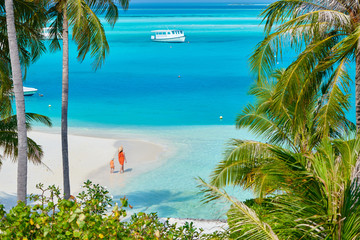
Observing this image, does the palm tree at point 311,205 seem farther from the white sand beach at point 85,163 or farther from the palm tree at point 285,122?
the white sand beach at point 85,163

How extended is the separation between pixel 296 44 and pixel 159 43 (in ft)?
273

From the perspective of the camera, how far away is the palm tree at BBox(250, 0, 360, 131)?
8930mm

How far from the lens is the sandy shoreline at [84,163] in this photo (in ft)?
62.8

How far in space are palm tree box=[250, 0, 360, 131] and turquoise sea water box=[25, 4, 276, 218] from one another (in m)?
4.39

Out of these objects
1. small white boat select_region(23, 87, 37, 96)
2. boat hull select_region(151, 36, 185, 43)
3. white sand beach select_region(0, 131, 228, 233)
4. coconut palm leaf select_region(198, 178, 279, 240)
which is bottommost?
white sand beach select_region(0, 131, 228, 233)

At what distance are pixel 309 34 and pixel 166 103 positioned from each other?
101 ft

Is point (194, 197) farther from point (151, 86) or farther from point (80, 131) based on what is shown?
point (151, 86)

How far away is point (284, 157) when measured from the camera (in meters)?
5.42

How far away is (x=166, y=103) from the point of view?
131ft

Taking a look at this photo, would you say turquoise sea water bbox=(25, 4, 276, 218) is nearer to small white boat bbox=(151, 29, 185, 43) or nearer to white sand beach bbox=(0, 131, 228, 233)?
white sand beach bbox=(0, 131, 228, 233)

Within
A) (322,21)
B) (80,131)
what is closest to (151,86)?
(80,131)

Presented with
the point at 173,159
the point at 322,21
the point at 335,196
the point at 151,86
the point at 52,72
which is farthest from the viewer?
the point at 52,72

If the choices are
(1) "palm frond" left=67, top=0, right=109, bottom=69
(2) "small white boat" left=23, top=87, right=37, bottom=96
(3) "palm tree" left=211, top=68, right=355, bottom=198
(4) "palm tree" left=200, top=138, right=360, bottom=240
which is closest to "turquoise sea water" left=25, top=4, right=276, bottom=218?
(2) "small white boat" left=23, top=87, right=37, bottom=96

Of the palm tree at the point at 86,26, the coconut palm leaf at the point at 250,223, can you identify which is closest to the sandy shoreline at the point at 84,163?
the palm tree at the point at 86,26
